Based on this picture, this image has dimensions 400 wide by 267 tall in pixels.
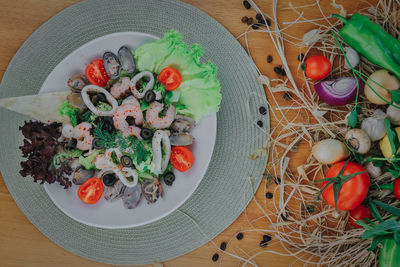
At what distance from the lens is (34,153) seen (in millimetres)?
1086

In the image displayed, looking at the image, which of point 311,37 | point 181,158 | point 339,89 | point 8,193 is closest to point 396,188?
point 339,89

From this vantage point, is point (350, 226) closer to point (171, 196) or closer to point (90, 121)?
point (171, 196)

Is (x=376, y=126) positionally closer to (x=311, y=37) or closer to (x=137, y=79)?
(x=311, y=37)

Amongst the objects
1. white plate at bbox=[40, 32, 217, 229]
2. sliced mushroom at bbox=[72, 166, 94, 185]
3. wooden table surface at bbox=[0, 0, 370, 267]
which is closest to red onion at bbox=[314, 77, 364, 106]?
wooden table surface at bbox=[0, 0, 370, 267]

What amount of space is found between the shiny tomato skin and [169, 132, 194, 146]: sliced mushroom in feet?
1.75

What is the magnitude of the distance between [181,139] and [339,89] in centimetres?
61

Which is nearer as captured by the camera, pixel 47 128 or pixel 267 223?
pixel 47 128

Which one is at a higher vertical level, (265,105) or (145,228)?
(265,105)

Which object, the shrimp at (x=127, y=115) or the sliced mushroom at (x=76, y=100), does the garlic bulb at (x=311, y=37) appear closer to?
the shrimp at (x=127, y=115)

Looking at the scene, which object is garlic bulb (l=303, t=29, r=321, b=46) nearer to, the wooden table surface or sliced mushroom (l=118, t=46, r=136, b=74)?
the wooden table surface

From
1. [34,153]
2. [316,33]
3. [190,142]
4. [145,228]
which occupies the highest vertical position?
[316,33]

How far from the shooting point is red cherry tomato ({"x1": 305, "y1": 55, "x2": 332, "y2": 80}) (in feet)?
4.00

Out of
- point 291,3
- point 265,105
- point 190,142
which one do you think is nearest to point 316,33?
point 291,3

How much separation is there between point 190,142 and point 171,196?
0.67 feet
